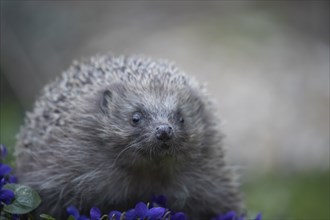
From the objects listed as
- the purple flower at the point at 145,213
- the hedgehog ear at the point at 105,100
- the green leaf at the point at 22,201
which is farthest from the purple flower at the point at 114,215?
the hedgehog ear at the point at 105,100

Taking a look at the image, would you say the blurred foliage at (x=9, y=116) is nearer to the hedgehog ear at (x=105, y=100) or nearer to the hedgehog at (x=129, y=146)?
the hedgehog at (x=129, y=146)

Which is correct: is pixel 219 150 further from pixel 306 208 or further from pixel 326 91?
pixel 326 91

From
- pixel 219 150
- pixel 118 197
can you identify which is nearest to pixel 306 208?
pixel 219 150

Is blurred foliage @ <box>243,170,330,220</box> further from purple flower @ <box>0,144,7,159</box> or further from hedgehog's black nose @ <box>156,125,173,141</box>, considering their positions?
purple flower @ <box>0,144,7,159</box>

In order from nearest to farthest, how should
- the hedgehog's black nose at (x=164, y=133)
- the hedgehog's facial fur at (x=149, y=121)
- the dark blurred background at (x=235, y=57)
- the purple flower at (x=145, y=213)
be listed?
1. the purple flower at (x=145, y=213)
2. the hedgehog's black nose at (x=164, y=133)
3. the hedgehog's facial fur at (x=149, y=121)
4. the dark blurred background at (x=235, y=57)

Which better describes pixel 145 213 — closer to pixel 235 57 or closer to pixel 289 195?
pixel 289 195

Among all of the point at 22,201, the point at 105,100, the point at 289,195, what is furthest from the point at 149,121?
the point at 289,195

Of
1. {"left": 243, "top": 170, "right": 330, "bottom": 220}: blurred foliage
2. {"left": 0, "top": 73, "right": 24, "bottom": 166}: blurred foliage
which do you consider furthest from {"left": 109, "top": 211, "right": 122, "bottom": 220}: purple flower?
{"left": 243, "top": 170, "right": 330, "bottom": 220}: blurred foliage
